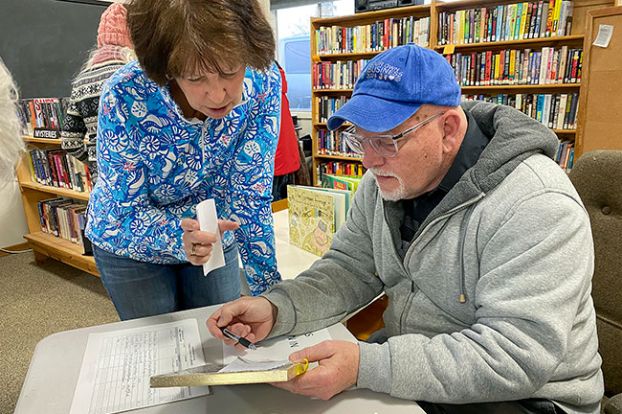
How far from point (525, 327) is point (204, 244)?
0.67m

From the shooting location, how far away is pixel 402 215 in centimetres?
111

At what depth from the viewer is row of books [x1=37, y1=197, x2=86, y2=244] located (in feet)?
11.7

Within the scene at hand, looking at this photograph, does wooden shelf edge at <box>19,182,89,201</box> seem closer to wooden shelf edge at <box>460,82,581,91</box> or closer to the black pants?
the black pants

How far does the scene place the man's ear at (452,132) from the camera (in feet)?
3.21

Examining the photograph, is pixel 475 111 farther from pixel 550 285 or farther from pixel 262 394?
pixel 262 394

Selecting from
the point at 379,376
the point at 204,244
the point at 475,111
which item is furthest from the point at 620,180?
the point at 204,244

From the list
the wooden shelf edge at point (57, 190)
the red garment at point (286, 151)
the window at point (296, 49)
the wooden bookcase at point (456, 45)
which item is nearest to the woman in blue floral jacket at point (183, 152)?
the wooden shelf edge at point (57, 190)

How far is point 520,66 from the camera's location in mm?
3857

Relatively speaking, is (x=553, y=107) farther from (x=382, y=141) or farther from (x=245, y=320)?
(x=245, y=320)

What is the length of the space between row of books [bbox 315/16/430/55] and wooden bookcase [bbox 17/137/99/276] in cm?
280

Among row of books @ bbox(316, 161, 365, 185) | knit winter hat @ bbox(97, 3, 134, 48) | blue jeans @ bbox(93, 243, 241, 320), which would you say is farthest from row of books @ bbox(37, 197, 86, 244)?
blue jeans @ bbox(93, 243, 241, 320)

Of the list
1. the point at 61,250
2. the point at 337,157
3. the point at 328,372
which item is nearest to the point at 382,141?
the point at 328,372

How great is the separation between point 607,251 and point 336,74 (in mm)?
4141

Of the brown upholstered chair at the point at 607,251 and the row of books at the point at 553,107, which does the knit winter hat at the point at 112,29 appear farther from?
the row of books at the point at 553,107
